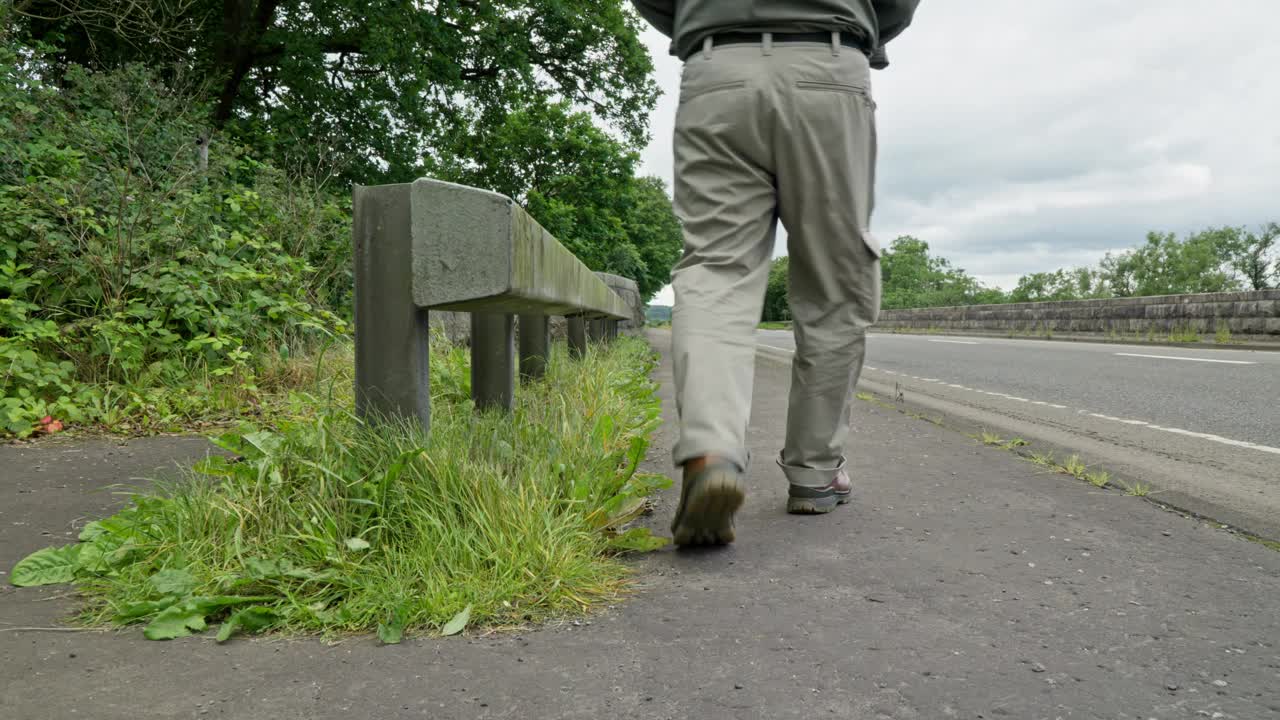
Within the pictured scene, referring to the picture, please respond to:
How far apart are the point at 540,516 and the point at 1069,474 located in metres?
2.06

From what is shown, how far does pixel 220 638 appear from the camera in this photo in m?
1.53

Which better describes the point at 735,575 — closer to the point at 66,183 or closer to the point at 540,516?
the point at 540,516

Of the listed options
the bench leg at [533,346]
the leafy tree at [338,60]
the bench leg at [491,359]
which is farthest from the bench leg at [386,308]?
the leafy tree at [338,60]

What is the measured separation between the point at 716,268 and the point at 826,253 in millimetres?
367

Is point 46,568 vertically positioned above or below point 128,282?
below

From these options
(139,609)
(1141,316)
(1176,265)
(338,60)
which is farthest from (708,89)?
(1176,265)

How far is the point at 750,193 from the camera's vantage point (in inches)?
86.6

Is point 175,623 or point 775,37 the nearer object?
point 175,623

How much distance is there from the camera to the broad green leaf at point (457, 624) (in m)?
1.55

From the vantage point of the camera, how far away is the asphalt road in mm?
3059

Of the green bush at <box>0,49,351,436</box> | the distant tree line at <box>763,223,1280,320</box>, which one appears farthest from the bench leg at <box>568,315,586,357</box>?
the distant tree line at <box>763,223,1280,320</box>

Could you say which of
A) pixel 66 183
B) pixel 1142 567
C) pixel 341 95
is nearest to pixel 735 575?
pixel 1142 567

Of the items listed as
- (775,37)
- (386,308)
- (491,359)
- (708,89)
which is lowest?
(491,359)

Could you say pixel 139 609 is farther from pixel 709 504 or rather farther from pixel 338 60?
pixel 338 60
